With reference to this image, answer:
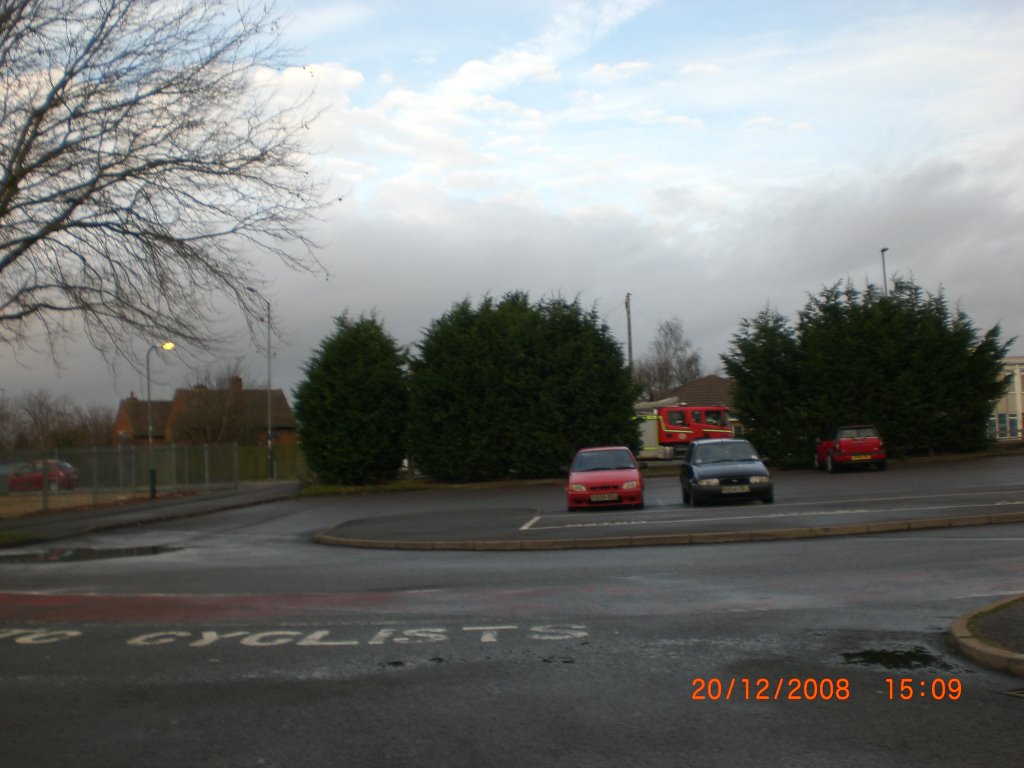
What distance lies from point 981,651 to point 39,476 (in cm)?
3550

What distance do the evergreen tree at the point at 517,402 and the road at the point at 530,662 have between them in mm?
Answer: 21668

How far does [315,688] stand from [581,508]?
16282mm

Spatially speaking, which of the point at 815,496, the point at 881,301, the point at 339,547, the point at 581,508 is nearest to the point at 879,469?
the point at 881,301

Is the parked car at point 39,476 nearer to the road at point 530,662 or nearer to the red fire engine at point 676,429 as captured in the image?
the road at point 530,662

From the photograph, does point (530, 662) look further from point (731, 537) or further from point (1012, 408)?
point (1012, 408)

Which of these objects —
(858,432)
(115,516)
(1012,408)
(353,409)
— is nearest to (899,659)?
(115,516)

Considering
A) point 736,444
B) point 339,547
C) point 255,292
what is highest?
point 255,292

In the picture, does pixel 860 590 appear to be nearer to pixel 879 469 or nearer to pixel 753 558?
pixel 753 558

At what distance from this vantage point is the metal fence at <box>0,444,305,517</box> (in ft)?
115

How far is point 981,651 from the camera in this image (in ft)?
23.7

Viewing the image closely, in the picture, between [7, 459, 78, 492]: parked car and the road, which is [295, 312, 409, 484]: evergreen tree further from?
the road

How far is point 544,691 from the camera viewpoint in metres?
6.87
